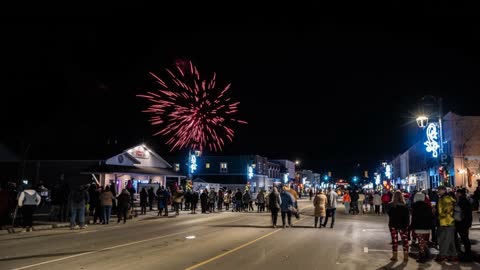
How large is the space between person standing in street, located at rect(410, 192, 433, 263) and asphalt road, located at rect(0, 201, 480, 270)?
12.8 inches

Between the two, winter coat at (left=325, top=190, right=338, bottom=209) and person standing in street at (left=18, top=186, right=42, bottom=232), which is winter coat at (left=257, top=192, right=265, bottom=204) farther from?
person standing in street at (left=18, top=186, right=42, bottom=232)

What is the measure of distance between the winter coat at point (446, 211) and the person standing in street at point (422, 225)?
42cm

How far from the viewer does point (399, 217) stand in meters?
11.7

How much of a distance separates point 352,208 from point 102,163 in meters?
22.3

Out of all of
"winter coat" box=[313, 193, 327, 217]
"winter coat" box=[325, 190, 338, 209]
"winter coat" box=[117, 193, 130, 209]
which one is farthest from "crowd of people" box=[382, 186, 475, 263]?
"winter coat" box=[117, 193, 130, 209]

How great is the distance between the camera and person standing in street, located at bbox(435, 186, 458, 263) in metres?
11.5

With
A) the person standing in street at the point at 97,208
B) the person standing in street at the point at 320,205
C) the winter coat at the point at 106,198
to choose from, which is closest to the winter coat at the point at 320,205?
the person standing in street at the point at 320,205

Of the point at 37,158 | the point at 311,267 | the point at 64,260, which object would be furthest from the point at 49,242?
the point at 37,158

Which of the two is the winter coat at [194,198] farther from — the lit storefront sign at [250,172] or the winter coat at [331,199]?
the lit storefront sign at [250,172]

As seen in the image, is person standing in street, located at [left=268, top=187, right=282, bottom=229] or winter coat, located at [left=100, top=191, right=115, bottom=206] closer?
person standing in street, located at [left=268, top=187, right=282, bottom=229]

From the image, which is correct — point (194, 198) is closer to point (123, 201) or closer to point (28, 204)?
point (123, 201)

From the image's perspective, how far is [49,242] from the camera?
14781 millimetres

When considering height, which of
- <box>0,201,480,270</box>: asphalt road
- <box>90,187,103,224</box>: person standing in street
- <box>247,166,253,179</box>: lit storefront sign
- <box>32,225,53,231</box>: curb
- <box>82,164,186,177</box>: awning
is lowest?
<box>32,225,53,231</box>: curb

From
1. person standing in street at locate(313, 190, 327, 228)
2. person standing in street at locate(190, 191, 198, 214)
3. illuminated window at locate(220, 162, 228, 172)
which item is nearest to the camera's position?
person standing in street at locate(313, 190, 327, 228)
